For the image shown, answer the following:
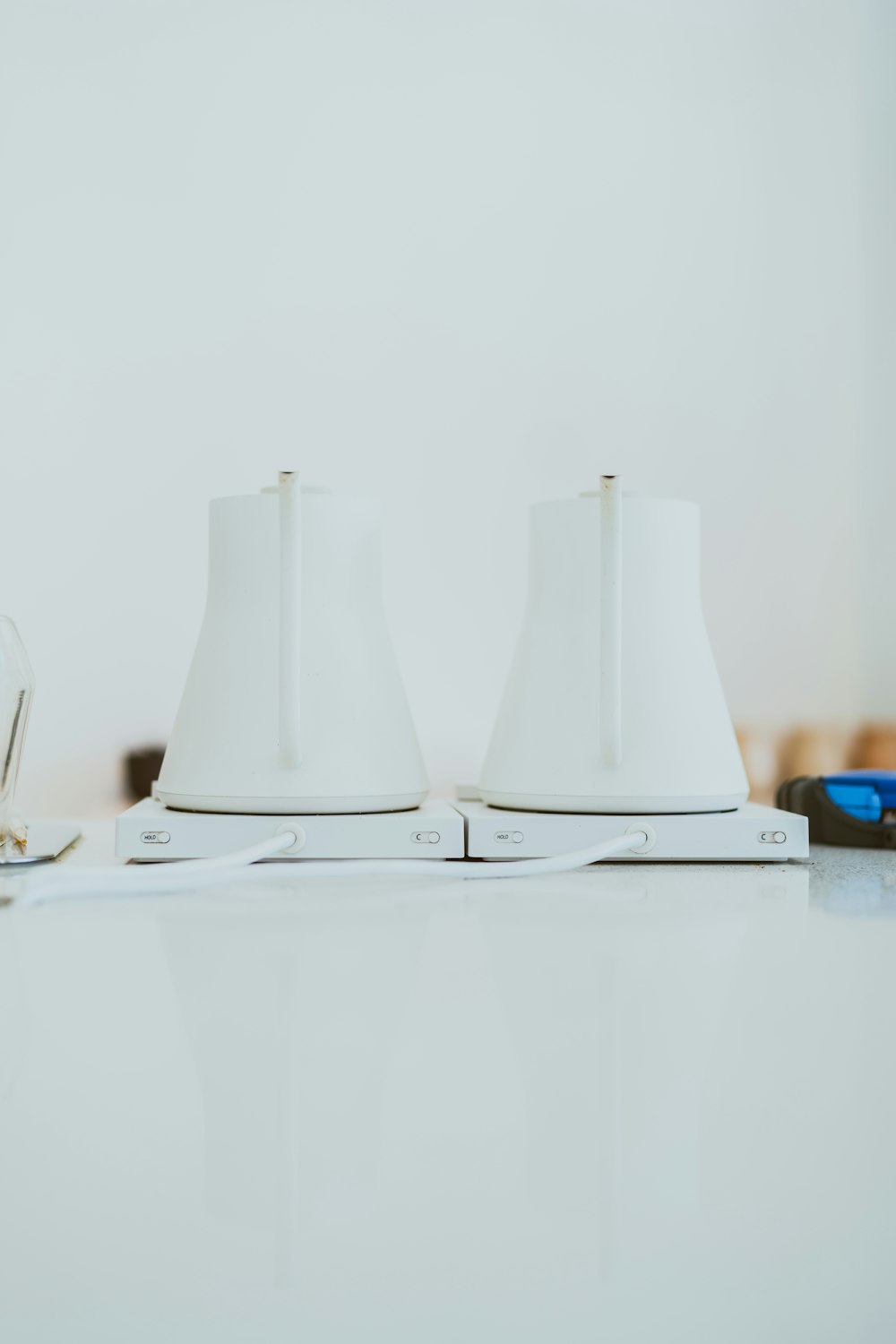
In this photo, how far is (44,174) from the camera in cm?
99

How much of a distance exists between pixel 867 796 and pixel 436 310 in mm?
569

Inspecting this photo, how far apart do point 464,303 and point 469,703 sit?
1.20ft

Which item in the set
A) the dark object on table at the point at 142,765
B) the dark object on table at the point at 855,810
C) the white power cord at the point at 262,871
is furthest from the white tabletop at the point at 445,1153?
the dark object on table at the point at 142,765

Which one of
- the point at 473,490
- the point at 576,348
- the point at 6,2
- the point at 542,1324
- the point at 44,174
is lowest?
the point at 542,1324

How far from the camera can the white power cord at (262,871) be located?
467 millimetres

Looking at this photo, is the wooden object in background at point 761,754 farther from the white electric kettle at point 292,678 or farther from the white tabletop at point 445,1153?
the white tabletop at point 445,1153

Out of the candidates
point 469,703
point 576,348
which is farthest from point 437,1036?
point 576,348

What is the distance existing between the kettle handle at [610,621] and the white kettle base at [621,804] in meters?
0.02

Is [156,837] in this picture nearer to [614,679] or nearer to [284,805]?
[284,805]

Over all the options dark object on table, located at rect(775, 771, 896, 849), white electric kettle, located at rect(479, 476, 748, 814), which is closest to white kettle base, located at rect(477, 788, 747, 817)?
white electric kettle, located at rect(479, 476, 748, 814)

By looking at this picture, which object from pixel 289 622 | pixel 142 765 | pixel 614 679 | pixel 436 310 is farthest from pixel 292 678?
pixel 436 310

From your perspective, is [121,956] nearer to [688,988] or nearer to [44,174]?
[688,988]

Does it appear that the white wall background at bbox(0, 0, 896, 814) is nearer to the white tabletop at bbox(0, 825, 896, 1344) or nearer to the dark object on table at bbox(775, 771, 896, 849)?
the dark object on table at bbox(775, 771, 896, 849)

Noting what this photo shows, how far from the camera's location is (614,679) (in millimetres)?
636
